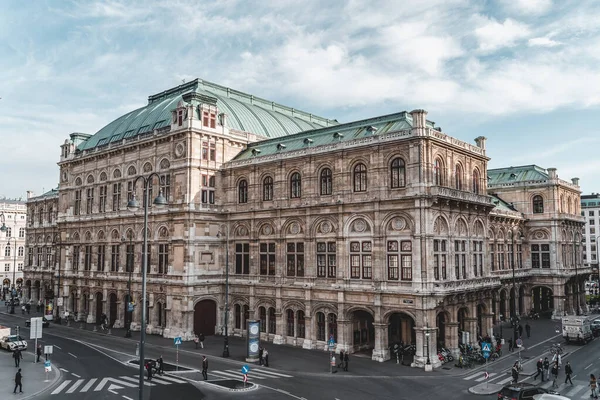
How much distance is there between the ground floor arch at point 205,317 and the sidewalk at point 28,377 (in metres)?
15.4

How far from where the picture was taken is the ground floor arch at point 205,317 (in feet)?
170

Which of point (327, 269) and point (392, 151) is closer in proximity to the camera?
point (392, 151)

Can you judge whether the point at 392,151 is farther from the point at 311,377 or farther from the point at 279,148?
the point at 311,377

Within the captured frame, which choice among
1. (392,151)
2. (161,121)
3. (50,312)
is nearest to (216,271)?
(161,121)

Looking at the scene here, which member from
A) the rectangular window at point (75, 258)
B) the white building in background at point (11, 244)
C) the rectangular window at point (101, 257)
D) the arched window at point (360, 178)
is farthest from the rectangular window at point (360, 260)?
the white building in background at point (11, 244)

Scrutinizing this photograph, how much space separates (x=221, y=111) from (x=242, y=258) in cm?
1873

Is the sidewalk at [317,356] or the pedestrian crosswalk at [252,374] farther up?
the pedestrian crosswalk at [252,374]

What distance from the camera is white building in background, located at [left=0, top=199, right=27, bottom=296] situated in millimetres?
111125

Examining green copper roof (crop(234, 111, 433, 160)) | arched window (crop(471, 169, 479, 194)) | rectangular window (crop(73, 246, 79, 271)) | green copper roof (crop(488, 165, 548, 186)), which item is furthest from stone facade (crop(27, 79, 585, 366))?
green copper roof (crop(488, 165, 548, 186))

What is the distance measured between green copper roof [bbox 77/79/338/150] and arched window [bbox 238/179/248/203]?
346 inches

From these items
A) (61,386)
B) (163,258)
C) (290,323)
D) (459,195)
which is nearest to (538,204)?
(459,195)

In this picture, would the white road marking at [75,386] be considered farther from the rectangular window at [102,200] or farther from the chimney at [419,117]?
the rectangular window at [102,200]

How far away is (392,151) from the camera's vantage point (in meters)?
42.3

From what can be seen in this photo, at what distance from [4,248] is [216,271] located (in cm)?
8250
